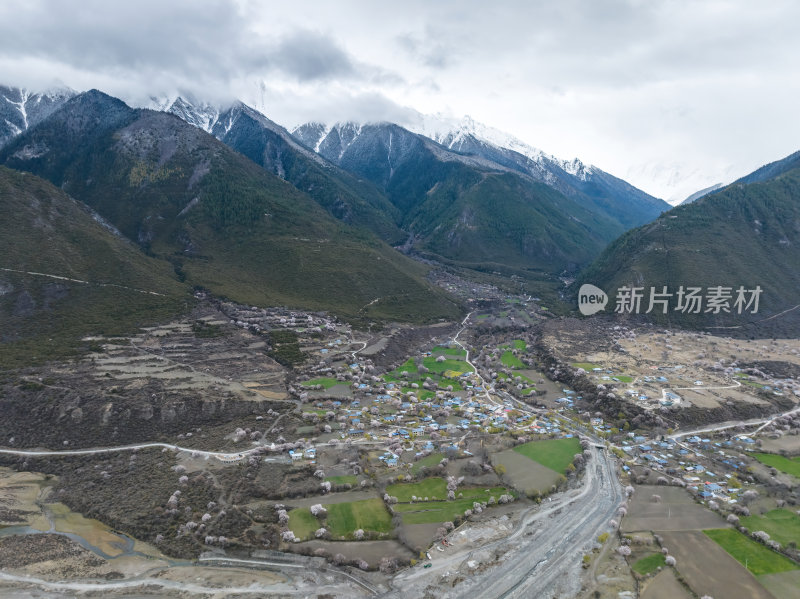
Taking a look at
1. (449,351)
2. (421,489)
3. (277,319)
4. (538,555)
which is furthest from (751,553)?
(277,319)

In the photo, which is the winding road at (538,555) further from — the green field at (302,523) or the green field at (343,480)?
the green field at (343,480)

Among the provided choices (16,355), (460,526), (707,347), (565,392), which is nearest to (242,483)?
(460,526)

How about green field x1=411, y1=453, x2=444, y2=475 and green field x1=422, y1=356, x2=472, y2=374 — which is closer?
green field x1=411, y1=453, x2=444, y2=475

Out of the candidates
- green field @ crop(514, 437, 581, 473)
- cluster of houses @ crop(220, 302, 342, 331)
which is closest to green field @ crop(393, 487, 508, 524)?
green field @ crop(514, 437, 581, 473)

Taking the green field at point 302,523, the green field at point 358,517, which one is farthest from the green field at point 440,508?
the green field at point 302,523

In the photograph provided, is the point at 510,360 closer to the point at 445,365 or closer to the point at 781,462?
the point at 445,365

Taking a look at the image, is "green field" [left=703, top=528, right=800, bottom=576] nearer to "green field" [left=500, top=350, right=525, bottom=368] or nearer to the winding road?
the winding road
